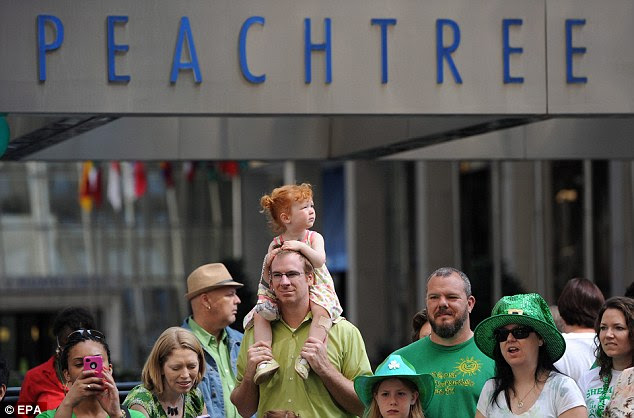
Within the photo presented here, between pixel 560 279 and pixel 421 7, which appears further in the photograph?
pixel 560 279

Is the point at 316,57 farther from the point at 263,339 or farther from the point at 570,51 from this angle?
the point at 263,339

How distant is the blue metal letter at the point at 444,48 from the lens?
11297mm

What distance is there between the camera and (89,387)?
789 centimetres

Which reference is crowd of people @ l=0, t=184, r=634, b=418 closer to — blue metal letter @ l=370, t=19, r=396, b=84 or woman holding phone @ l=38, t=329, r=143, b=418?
woman holding phone @ l=38, t=329, r=143, b=418

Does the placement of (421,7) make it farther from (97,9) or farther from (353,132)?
(353,132)

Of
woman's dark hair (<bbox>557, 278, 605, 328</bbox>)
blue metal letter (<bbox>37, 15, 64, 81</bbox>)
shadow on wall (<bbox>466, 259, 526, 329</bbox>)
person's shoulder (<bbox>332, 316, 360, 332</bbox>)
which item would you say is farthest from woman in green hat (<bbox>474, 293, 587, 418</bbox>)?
shadow on wall (<bbox>466, 259, 526, 329</bbox>)

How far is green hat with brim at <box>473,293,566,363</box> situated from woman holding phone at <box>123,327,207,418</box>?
156 centimetres

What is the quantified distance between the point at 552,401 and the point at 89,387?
236 cm

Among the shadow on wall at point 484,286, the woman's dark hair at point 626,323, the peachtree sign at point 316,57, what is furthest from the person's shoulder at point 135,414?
the shadow on wall at point 484,286

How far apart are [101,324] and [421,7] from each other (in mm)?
38409

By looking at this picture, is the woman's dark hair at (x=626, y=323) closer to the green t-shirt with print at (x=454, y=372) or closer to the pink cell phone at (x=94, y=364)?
the green t-shirt with print at (x=454, y=372)

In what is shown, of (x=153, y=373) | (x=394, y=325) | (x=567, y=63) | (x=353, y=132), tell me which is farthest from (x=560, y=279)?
(x=153, y=373)

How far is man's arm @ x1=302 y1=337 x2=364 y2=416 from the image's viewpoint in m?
8.50

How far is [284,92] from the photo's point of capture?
1113 cm
